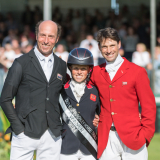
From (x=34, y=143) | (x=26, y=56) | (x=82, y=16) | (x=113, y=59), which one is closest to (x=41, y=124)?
(x=34, y=143)

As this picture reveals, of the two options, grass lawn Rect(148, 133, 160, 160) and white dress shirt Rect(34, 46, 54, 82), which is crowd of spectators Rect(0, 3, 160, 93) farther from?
white dress shirt Rect(34, 46, 54, 82)

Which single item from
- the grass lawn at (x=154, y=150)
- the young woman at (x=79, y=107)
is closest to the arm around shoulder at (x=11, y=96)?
the young woman at (x=79, y=107)

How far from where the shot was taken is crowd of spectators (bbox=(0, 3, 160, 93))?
8.12 meters

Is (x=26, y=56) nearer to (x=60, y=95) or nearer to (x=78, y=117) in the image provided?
(x=60, y=95)

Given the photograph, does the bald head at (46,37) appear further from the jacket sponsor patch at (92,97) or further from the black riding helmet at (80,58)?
the jacket sponsor patch at (92,97)

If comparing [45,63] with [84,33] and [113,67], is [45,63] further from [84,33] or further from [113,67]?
[84,33]

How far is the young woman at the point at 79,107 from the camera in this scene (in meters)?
3.16

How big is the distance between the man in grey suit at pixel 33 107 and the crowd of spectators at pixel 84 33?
398cm

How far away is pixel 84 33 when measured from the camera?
9.53 meters

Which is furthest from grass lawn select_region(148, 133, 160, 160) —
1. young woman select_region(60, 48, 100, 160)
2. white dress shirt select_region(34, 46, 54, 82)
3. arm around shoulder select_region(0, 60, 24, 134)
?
arm around shoulder select_region(0, 60, 24, 134)

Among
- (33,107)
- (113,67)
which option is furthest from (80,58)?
(33,107)

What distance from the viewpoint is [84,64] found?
3.37 m

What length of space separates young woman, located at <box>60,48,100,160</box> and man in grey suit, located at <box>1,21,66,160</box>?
0.38ft

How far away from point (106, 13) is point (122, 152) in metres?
9.47
